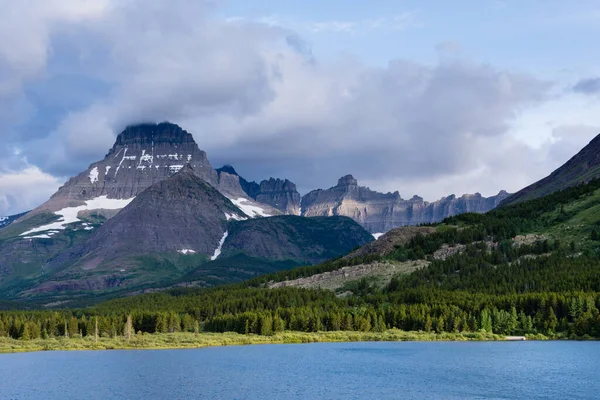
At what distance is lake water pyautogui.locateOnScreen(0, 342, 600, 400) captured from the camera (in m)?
111

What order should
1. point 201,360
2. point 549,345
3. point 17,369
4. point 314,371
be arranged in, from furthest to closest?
point 549,345, point 201,360, point 17,369, point 314,371

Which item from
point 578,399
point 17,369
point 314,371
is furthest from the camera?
point 17,369

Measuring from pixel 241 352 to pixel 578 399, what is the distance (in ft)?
323

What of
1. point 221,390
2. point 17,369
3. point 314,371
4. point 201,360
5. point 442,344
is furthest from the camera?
point 442,344

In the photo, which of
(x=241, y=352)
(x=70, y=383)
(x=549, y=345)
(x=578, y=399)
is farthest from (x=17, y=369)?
(x=549, y=345)

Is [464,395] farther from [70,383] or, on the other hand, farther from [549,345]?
[549,345]

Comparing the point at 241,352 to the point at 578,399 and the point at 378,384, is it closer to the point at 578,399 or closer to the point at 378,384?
the point at 378,384

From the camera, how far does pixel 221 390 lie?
115875 mm

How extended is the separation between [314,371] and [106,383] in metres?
37.6

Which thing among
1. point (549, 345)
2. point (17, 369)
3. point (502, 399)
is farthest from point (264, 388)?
point (549, 345)

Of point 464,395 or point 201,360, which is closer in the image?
point 464,395

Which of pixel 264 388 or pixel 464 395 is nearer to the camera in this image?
pixel 464 395

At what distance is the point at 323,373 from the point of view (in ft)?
439

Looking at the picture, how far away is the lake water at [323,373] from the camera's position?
365 feet
